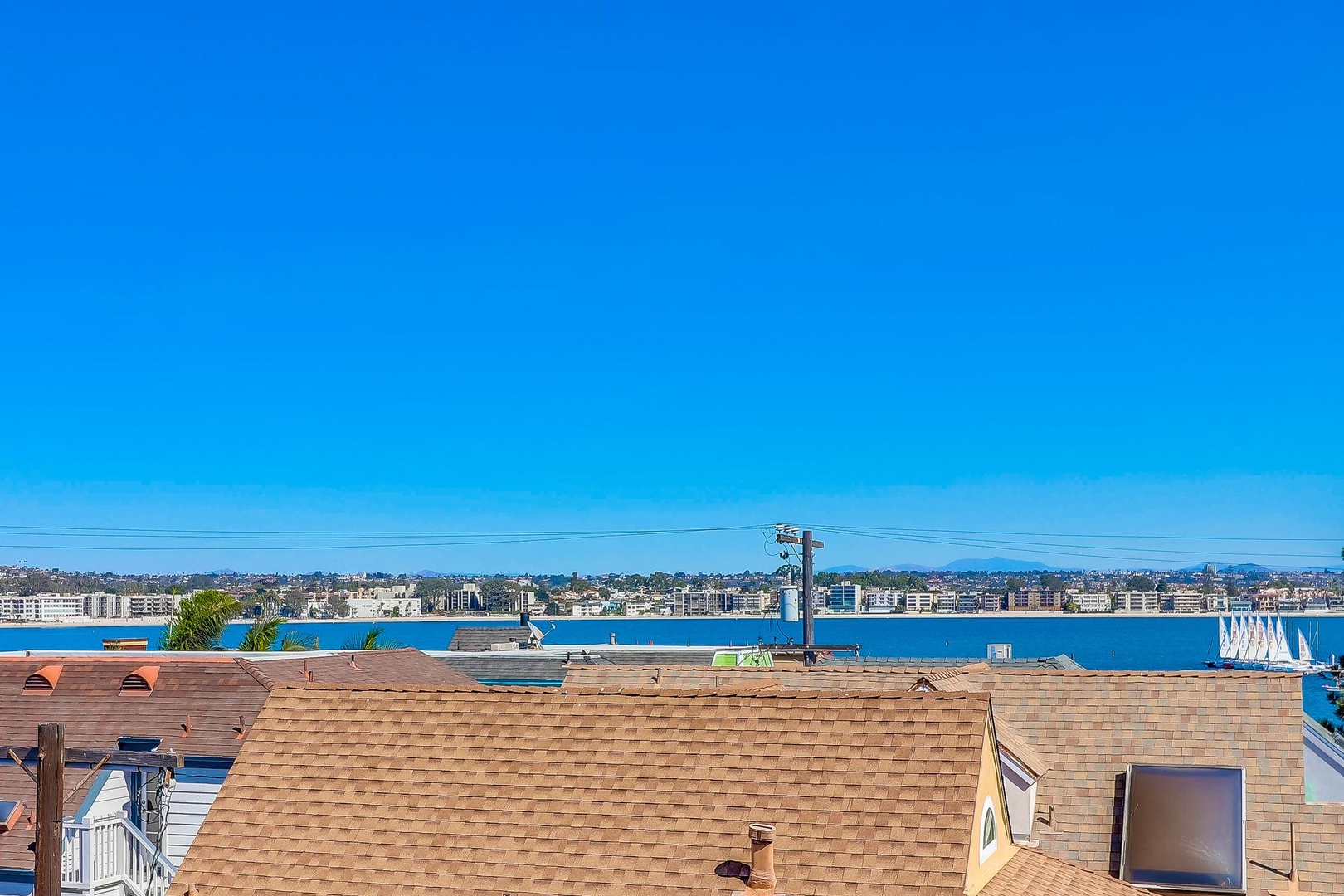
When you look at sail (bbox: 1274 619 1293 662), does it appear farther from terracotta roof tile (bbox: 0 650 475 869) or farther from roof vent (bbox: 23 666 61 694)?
roof vent (bbox: 23 666 61 694)

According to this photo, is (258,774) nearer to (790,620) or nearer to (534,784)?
(534,784)

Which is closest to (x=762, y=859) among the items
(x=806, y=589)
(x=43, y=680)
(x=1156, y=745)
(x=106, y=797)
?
(x=1156, y=745)

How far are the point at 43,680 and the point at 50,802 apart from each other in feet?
45.0

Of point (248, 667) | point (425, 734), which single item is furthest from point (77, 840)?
point (425, 734)

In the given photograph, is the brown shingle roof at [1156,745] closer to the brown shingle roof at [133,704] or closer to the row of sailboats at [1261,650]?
the brown shingle roof at [133,704]

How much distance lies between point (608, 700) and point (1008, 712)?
7968mm

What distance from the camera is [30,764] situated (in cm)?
2125

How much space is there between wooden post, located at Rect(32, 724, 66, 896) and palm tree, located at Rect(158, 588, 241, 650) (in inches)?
2016

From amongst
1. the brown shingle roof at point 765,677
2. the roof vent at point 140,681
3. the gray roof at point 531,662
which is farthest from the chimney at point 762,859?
the gray roof at point 531,662

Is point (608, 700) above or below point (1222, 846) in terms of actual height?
above

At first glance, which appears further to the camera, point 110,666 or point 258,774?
point 110,666

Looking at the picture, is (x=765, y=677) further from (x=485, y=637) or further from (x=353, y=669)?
(x=485, y=637)

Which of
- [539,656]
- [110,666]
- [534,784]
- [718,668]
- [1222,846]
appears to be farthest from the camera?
[539,656]

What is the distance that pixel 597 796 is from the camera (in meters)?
13.3
